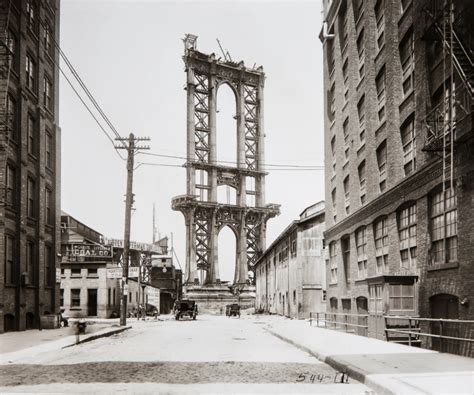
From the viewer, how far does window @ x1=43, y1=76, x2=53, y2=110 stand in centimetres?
3308

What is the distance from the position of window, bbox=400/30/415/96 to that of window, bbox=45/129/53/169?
19351 mm

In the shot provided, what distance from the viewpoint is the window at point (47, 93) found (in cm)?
3308

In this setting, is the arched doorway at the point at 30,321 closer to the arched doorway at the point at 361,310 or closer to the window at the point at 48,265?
the window at the point at 48,265

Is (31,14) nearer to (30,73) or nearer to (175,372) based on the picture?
(30,73)

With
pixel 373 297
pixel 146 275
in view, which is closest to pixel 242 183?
pixel 146 275

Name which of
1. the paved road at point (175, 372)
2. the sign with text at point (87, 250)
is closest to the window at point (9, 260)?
the paved road at point (175, 372)

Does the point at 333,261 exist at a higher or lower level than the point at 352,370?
Result: higher

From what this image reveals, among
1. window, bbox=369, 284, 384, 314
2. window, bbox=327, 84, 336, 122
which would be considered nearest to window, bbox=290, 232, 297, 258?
window, bbox=327, 84, 336, 122

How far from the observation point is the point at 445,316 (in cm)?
1806

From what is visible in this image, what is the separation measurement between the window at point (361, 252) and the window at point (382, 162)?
304 centimetres

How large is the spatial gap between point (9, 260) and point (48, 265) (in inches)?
239

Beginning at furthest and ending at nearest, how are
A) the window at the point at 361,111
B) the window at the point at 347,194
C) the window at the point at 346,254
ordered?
the window at the point at 347,194 < the window at the point at 346,254 < the window at the point at 361,111

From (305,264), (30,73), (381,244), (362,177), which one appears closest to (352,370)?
(381,244)

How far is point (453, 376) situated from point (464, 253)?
6.03 metres
